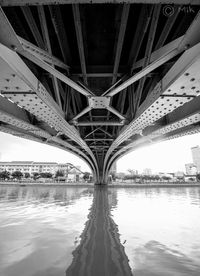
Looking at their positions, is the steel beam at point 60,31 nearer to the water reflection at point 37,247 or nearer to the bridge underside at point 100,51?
the bridge underside at point 100,51

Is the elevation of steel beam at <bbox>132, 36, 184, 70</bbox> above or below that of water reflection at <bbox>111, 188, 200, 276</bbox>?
above

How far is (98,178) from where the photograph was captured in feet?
100

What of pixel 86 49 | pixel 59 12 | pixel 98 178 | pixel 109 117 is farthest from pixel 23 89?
pixel 98 178

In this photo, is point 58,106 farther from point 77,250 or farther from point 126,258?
point 126,258

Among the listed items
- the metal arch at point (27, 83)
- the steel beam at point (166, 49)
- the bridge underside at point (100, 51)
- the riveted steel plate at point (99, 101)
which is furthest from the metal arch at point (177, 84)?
the metal arch at point (27, 83)

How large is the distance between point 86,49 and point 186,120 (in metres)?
4.07

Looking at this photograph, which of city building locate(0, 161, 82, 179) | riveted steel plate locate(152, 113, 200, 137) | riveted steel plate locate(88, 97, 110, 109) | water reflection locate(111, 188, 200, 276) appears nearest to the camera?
water reflection locate(111, 188, 200, 276)

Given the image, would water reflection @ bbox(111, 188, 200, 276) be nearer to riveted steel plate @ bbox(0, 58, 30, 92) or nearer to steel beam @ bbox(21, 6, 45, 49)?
riveted steel plate @ bbox(0, 58, 30, 92)

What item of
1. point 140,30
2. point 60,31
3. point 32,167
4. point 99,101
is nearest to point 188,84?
point 140,30

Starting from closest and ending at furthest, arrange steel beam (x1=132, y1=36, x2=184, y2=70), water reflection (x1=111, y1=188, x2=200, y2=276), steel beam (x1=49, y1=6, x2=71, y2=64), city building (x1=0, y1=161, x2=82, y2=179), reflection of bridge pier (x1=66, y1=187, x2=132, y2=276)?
reflection of bridge pier (x1=66, y1=187, x2=132, y2=276) → water reflection (x1=111, y1=188, x2=200, y2=276) → steel beam (x1=132, y1=36, x2=184, y2=70) → steel beam (x1=49, y1=6, x2=71, y2=64) → city building (x1=0, y1=161, x2=82, y2=179)

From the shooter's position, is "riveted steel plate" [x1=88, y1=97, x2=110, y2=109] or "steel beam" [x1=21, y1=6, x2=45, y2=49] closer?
"steel beam" [x1=21, y1=6, x2=45, y2=49]

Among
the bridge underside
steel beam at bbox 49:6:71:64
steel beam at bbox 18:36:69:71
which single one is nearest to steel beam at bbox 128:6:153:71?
the bridge underside

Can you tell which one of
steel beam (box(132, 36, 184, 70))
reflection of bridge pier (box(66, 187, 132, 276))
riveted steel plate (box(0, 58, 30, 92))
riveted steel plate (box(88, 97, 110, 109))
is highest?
steel beam (box(132, 36, 184, 70))

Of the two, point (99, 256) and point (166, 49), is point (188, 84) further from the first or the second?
point (99, 256)
